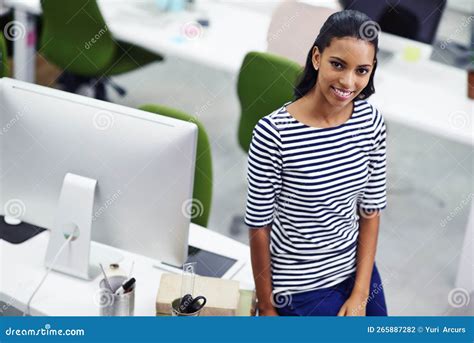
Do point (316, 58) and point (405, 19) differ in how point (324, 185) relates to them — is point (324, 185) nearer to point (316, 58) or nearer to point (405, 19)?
point (316, 58)

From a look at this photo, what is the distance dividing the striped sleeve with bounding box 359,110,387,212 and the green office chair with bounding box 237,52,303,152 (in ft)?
2.66

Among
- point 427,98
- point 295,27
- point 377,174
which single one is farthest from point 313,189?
point 427,98

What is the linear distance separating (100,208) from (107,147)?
7.2 inches

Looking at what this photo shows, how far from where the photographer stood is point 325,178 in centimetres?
160

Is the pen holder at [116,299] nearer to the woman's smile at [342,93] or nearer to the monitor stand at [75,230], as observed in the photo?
the monitor stand at [75,230]

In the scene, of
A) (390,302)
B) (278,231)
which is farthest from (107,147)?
(390,302)

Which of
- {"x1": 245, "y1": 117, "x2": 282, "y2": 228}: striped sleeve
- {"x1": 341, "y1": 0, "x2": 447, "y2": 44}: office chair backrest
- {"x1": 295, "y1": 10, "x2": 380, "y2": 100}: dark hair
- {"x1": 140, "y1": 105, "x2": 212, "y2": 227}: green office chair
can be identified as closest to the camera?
{"x1": 295, "y1": 10, "x2": 380, "y2": 100}: dark hair

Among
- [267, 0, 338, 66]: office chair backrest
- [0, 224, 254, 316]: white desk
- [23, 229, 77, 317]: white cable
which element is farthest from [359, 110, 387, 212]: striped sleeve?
[267, 0, 338, 66]: office chair backrest

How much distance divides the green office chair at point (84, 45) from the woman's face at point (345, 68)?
2.10 meters

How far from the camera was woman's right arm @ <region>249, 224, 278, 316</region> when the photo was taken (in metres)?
1.70

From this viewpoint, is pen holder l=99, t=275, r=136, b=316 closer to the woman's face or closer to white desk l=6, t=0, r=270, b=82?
the woman's face

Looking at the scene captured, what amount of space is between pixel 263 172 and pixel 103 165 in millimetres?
362
